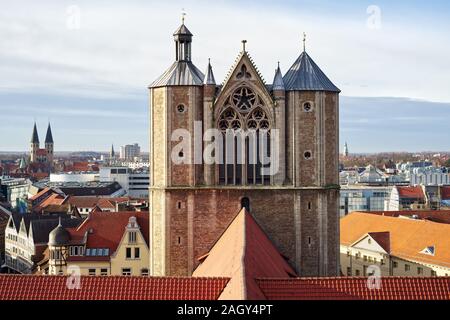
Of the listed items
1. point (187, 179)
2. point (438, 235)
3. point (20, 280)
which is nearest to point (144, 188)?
point (438, 235)

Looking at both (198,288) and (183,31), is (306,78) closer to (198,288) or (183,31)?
(183,31)

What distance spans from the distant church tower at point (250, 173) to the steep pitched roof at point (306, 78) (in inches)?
3.3

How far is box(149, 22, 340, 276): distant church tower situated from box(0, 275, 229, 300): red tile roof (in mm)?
11302

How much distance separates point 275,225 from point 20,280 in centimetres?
1484

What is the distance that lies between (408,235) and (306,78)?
27.3 m

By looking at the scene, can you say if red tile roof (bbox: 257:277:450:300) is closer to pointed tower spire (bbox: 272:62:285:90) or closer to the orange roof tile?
pointed tower spire (bbox: 272:62:285:90)

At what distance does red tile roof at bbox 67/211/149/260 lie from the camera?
189 feet

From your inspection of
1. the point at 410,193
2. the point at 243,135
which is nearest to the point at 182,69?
the point at 243,135

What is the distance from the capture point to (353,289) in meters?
24.0

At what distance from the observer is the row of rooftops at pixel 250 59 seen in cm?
3628
